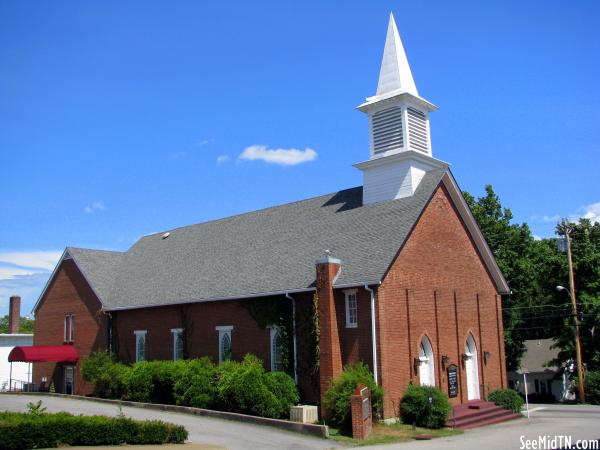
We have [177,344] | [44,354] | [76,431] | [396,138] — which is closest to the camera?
[76,431]

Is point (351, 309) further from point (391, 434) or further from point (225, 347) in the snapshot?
point (225, 347)

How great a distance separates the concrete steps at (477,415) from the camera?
24.6 meters

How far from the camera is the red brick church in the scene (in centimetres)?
2464

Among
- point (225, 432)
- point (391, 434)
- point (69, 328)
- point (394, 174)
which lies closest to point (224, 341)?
point (225, 432)

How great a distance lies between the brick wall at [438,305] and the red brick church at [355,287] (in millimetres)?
78

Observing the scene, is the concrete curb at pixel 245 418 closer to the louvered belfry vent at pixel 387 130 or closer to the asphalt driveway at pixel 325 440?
the asphalt driveway at pixel 325 440

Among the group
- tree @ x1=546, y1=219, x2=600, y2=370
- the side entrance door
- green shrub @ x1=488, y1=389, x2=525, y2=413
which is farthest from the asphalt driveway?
tree @ x1=546, y1=219, x2=600, y2=370

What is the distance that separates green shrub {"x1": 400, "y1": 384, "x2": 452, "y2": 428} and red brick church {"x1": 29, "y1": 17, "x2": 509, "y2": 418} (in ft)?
1.84

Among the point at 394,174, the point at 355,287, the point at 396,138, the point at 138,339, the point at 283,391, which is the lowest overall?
the point at 283,391

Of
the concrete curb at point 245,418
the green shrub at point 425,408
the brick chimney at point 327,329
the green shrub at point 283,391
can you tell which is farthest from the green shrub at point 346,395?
the green shrub at point 283,391

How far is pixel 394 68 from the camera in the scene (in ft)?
102

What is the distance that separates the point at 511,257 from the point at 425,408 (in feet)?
84.8

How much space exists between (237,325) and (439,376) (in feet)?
31.1

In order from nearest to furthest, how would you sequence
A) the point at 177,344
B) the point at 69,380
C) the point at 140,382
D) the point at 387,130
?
the point at 140,382 < the point at 387,130 < the point at 177,344 < the point at 69,380
